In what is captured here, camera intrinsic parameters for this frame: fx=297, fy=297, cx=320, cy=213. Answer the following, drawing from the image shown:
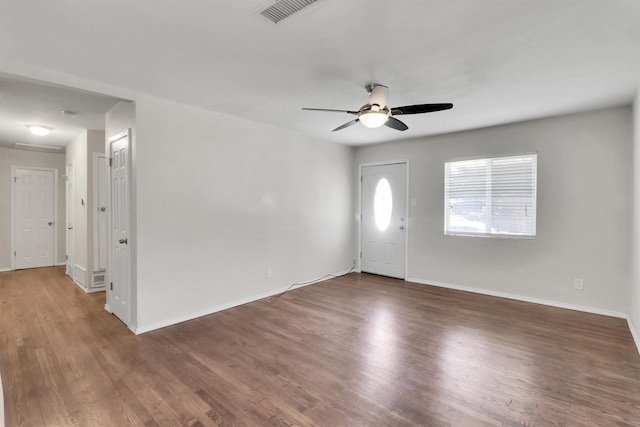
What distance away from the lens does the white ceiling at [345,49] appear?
177 centimetres

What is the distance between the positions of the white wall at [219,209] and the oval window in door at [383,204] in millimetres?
1026

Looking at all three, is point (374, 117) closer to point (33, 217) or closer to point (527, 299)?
point (527, 299)

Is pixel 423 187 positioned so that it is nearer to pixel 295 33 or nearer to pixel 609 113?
pixel 609 113

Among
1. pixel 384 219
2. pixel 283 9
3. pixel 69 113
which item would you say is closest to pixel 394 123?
pixel 283 9

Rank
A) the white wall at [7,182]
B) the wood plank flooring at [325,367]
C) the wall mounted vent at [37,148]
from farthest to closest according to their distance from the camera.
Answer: the white wall at [7,182] < the wall mounted vent at [37,148] < the wood plank flooring at [325,367]

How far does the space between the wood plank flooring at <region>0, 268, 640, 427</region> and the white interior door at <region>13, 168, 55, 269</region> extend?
284 cm

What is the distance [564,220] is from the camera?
381 cm

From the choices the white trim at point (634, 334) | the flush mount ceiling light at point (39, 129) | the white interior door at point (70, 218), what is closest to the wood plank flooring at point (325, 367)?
the white trim at point (634, 334)

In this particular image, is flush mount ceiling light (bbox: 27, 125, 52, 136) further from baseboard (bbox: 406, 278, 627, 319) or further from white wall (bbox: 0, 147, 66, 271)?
baseboard (bbox: 406, 278, 627, 319)

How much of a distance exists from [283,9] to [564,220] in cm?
414

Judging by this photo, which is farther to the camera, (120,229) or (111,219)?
(111,219)

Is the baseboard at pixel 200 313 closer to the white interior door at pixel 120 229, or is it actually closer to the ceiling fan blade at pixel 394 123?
the white interior door at pixel 120 229

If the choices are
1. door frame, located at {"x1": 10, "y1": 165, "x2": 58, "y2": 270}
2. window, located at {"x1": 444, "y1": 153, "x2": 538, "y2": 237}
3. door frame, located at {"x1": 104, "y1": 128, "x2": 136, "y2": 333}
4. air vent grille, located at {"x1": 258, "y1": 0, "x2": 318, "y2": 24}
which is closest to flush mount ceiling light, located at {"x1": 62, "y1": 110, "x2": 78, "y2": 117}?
door frame, located at {"x1": 104, "y1": 128, "x2": 136, "y2": 333}

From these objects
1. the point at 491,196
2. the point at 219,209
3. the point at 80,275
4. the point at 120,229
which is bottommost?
the point at 80,275
